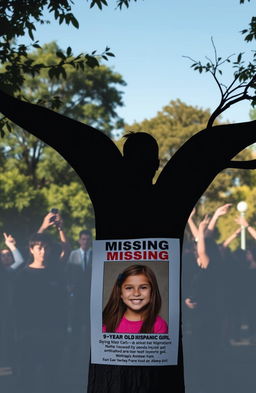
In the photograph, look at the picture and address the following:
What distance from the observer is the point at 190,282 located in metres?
14.1

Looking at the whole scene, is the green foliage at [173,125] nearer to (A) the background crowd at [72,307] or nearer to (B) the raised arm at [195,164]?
(A) the background crowd at [72,307]

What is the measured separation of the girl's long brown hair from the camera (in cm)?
562

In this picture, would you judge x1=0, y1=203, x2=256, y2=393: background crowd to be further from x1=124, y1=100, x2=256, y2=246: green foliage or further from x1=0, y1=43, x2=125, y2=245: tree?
x1=124, y1=100, x2=256, y2=246: green foliage

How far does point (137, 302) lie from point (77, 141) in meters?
1.18

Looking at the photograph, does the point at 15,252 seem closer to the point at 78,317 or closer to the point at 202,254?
the point at 78,317

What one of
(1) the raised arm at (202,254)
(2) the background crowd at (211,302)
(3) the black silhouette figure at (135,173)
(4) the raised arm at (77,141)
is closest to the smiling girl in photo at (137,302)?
(3) the black silhouette figure at (135,173)

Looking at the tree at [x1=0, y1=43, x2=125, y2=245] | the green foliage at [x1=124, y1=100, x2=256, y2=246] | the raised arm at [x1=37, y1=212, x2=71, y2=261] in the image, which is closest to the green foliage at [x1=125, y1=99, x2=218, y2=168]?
the green foliage at [x1=124, y1=100, x2=256, y2=246]

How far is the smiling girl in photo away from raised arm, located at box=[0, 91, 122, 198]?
→ 733mm

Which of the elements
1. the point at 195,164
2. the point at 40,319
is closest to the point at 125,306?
the point at 195,164

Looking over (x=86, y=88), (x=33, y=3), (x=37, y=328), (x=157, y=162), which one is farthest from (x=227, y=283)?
(x=86, y=88)

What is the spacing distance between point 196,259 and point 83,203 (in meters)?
32.4

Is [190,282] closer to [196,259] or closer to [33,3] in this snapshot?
[196,259]

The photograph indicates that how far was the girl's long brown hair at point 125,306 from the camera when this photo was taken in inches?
221

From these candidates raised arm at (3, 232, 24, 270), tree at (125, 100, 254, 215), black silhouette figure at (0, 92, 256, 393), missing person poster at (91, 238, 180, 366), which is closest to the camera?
missing person poster at (91, 238, 180, 366)
